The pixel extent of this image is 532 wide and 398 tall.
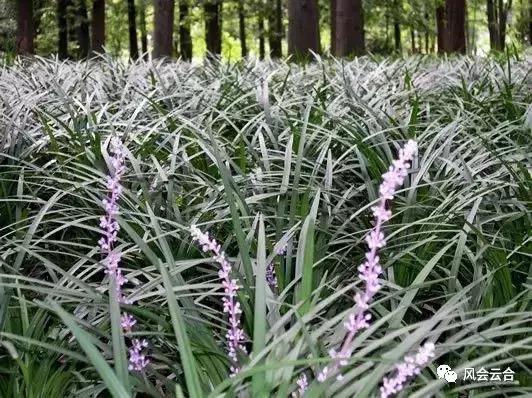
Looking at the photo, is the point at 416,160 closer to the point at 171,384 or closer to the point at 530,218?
the point at 530,218

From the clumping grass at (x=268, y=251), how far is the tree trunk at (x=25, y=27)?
10867 millimetres

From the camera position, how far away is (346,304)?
1.96 m

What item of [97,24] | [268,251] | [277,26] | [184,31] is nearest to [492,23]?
[277,26]

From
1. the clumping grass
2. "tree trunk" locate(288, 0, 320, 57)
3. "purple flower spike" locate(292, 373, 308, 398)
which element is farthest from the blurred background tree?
"purple flower spike" locate(292, 373, 308, 398)

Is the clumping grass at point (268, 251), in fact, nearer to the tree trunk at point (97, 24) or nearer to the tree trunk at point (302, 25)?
the tree trunk at point (302, 25)

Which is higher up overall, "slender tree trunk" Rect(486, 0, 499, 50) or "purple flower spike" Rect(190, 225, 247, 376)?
"slender tree trunk" Rect(486, 0, 499, 50)

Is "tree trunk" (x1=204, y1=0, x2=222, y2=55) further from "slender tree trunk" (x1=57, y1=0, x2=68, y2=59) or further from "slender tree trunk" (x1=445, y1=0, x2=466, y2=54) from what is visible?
"slender tree trunk" (x1=445, y1=0, x2=466, y2=54)

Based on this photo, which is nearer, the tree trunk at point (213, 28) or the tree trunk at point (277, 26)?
the tree trunk at point (213, 28)

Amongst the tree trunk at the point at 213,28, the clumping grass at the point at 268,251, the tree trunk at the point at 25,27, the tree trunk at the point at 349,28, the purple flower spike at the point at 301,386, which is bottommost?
the purple flower spike at the point at 301,386

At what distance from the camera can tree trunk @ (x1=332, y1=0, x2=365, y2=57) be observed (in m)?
9.95

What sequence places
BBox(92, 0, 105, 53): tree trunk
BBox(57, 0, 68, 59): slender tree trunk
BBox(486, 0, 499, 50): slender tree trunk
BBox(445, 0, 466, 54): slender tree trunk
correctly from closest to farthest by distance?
BBox(445, 0, 466, 54): slender tree trunk, BBox(92, 0, 105, 53): tree trunk, BBox(57, 0, 68, 59): slender tree trunk, BBox(486, 0, 499, 50): slender tree trunk

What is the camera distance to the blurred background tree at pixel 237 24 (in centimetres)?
1045

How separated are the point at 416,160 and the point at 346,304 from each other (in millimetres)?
876

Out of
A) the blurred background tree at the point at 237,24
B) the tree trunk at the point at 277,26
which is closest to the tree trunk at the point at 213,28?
the blurred background tree at the point at 237,24
